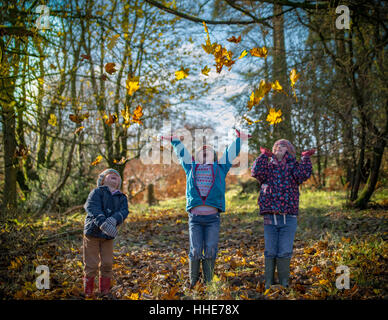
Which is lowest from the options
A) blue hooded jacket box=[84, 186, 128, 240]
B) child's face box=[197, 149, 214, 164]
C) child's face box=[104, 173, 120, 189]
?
blue hooded jacket box=[84, 186, 128, 240]

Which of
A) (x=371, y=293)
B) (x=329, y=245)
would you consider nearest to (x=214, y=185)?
(x=371, y=293)

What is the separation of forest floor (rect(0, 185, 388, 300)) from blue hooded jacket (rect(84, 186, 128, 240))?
25.9 inches

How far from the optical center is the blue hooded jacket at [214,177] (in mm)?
3352

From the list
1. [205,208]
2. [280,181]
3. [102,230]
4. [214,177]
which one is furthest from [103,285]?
[280,181]

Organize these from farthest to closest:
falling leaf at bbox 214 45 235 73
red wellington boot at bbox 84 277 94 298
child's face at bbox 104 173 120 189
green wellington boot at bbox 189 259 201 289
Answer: child's face at bbox 104 173 120 189
green wellington boot at bbox 189 259 201 289
red wellington boot at bbox 84 277 94 298
falling leaf at bbox 214 45 235 73

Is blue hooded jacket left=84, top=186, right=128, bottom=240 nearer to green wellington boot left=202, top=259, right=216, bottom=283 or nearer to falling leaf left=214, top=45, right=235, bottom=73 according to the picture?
green wellington boot left=202, top=259, right=216, bottom=283

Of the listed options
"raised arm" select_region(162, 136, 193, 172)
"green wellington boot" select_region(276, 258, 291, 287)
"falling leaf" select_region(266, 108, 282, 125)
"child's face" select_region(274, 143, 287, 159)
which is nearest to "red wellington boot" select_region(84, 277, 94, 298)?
"raised arm" select_region(162, 136, 193, 172)

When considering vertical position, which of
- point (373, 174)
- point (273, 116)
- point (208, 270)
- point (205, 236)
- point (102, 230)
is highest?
point (273, 116)

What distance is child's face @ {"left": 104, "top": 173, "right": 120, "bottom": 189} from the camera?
3.40 m

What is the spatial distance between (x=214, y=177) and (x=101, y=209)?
1.16m

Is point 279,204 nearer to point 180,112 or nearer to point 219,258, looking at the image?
point 219,258

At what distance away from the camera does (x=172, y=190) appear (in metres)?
14.5

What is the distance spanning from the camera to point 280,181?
131 inches
